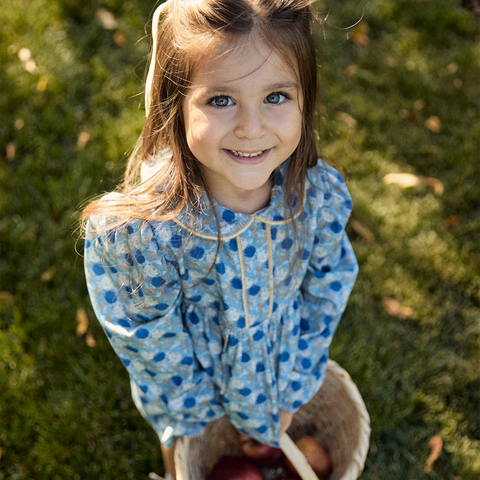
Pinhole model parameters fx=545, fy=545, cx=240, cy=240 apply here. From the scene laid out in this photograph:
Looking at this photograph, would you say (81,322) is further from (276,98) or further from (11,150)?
(276,98)

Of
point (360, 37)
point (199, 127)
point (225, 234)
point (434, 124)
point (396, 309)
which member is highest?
point (199, 127)

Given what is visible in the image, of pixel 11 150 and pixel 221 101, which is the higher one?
pixel 221 101

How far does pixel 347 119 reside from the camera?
336 centimetres

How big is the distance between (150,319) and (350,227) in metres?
1.52

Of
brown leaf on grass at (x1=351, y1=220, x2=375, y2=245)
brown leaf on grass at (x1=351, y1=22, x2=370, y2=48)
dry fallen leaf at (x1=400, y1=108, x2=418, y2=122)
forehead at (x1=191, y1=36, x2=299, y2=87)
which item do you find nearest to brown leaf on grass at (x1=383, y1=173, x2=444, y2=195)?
brown leaf on grass at (x1=351, y1=220, x2=375, y2=245)

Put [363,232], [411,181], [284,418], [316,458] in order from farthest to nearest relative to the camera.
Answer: [411,181] → [363,232] → [316,458] → [284,418]

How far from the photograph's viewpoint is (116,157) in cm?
297

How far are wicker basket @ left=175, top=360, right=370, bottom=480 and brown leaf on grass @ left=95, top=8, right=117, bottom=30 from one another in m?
2.66

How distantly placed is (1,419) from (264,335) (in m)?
1.21

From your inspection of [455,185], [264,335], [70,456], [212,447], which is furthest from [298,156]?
[455,185]

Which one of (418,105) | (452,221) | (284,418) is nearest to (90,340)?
(284,418)

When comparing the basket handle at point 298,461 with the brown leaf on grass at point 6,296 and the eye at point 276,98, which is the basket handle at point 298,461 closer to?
the eye at point 276,98

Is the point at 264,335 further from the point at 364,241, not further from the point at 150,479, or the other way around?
the point at 364,241

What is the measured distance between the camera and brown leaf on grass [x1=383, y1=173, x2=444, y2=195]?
3.07 meters
